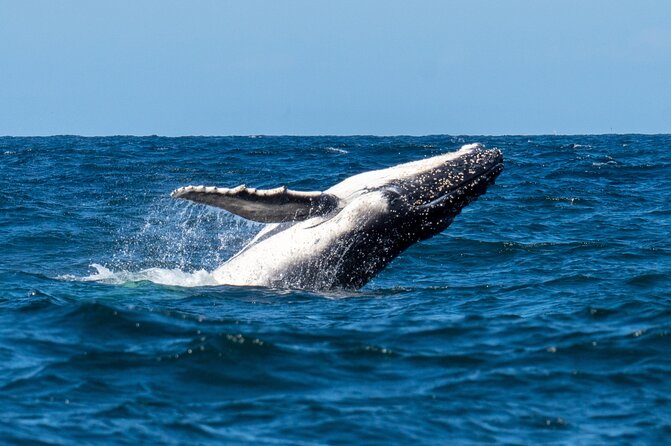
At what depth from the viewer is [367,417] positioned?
911 cm

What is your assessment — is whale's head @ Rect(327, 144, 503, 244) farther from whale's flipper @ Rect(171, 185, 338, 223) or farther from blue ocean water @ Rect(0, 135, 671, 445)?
blue ocean water @ Rect(0, 135, 671, 445)

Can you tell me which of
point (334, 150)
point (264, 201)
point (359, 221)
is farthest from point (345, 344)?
point (334, 150)

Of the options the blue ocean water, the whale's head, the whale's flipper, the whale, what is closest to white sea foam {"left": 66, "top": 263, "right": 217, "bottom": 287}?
the blue ocean water

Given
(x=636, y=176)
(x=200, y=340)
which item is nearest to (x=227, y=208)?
(x=200, y=340)

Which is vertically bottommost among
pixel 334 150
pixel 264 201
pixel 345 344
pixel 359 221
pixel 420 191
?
pixel 345 344

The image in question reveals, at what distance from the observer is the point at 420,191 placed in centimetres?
1498

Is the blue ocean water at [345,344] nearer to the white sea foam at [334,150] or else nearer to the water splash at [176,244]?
the water splash at [176,244]

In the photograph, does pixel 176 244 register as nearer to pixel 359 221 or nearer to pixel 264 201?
pixel 359 221

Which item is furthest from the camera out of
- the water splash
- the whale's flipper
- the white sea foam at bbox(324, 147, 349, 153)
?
the white sea foam at bbox(324, 147, 349, 153)

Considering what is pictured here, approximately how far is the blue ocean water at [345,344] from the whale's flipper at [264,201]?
1157 mm

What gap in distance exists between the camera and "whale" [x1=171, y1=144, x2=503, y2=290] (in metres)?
14.7

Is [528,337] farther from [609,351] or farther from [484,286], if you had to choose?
[484,286]

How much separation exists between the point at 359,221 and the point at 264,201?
1511 millimetres

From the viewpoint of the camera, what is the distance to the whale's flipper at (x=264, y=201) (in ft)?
44.8
